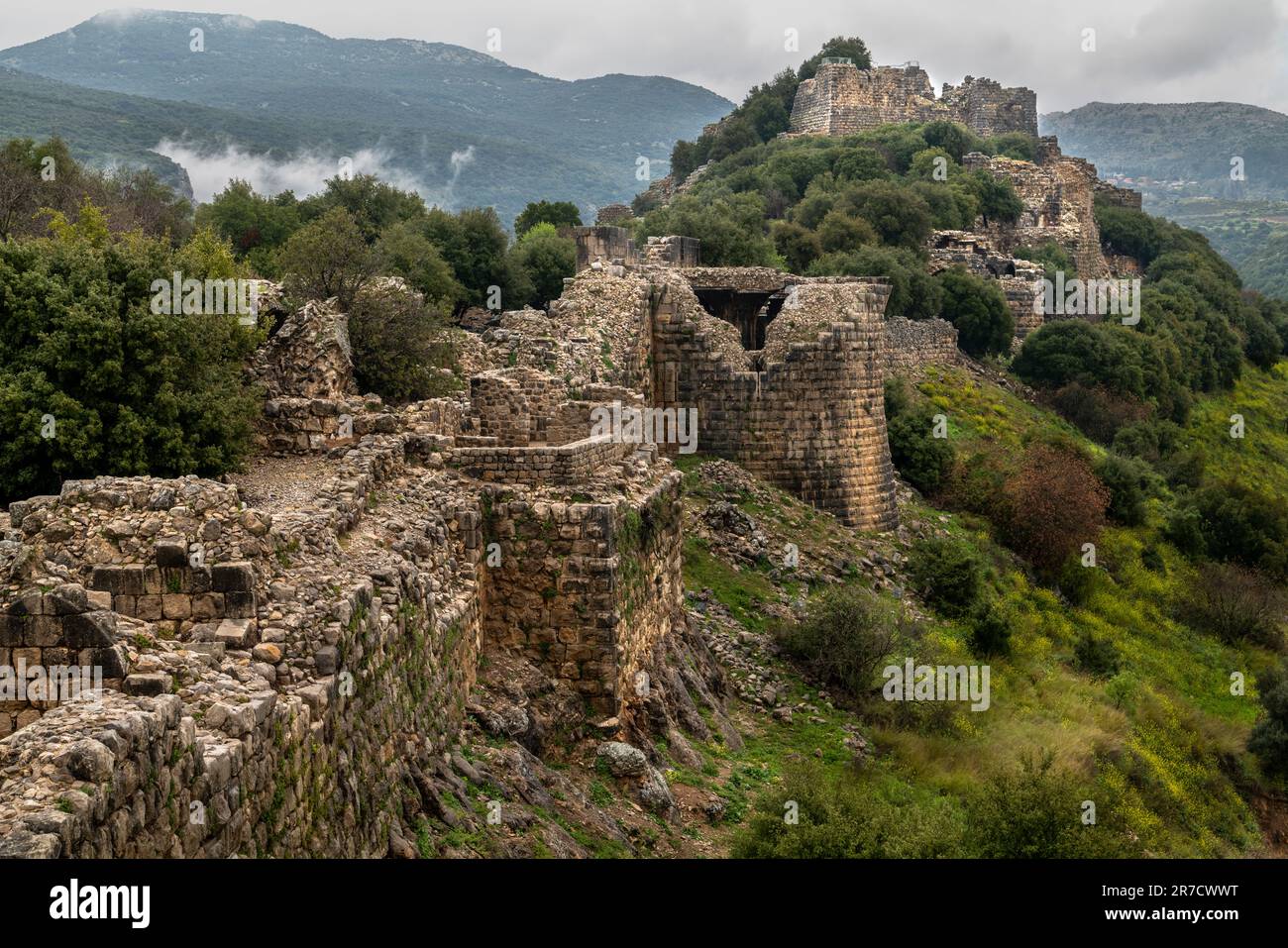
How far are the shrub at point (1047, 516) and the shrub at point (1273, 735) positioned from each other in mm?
4782

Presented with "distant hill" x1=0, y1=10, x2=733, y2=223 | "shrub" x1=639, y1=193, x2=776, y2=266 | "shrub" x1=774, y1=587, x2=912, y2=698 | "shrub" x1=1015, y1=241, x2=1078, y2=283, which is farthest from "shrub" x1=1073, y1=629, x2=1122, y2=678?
"distant hill" x1=0, y1=10, x2=733, y2=223

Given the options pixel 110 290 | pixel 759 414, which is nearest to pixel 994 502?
pixel 759 414

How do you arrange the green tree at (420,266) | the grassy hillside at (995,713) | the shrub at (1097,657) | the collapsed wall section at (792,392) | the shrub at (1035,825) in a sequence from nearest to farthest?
the shrub at (1035,825)
the grassy hillside at (995,713)
the collapsed wall section at (792,392)
the shrub at (1097,657)
the green tree at (420,266)

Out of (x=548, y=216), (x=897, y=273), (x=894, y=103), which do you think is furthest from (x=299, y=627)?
(x=894, y=103)

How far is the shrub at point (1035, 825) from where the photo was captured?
1238 cm

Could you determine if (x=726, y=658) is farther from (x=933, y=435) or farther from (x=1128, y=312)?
(x=1128, y=312)

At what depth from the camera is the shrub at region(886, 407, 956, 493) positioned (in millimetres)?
27719

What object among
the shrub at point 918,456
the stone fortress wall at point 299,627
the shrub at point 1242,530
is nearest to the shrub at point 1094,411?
the shrub at point 1242,530

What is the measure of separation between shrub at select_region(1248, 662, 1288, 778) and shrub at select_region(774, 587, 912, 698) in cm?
786

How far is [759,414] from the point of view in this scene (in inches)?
886

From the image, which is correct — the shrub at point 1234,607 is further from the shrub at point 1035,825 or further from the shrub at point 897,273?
the shrub at point 1035,825

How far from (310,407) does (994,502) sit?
16.3 m

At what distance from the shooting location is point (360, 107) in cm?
10425

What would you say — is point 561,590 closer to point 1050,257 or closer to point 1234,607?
point 1234,607
